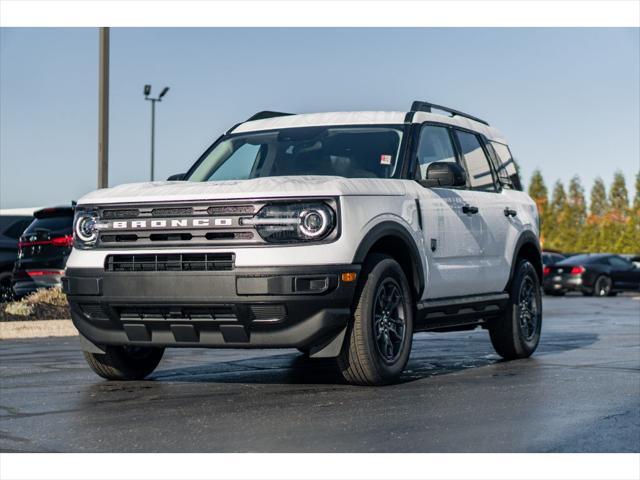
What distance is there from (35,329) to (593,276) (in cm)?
2217

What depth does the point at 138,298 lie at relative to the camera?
7117 millimetres

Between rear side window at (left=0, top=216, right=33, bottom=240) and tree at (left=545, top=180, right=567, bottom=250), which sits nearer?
rear side window at (left=0, top=216, right=33, bottom=240)

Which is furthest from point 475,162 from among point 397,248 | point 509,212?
point 397,248

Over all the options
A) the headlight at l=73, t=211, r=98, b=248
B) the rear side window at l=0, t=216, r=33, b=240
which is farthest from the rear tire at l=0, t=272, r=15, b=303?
the headlight at l=73, t=211, r=98, b=248

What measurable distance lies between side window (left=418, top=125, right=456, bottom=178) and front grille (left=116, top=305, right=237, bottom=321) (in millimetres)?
2250

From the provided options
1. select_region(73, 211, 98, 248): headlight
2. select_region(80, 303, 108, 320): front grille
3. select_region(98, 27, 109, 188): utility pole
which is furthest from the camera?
select_region(98, 27, 109, 188): utility pole

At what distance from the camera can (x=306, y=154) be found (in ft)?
28.1

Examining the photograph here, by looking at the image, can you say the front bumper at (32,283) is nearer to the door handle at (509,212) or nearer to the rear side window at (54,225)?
the rear side window at (54,225)

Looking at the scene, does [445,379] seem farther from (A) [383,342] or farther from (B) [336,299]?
(B) [336,299]

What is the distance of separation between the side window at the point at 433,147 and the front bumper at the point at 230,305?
1767 millimetres

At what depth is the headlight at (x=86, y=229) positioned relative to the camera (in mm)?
7461

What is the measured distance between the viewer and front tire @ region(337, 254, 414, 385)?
7.24 m

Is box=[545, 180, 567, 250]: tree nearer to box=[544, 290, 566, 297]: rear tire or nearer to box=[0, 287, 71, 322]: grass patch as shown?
box=[544, 290, 566, 297]: rear tire

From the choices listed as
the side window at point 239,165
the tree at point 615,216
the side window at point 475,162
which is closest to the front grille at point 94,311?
the side window at point 239,165
